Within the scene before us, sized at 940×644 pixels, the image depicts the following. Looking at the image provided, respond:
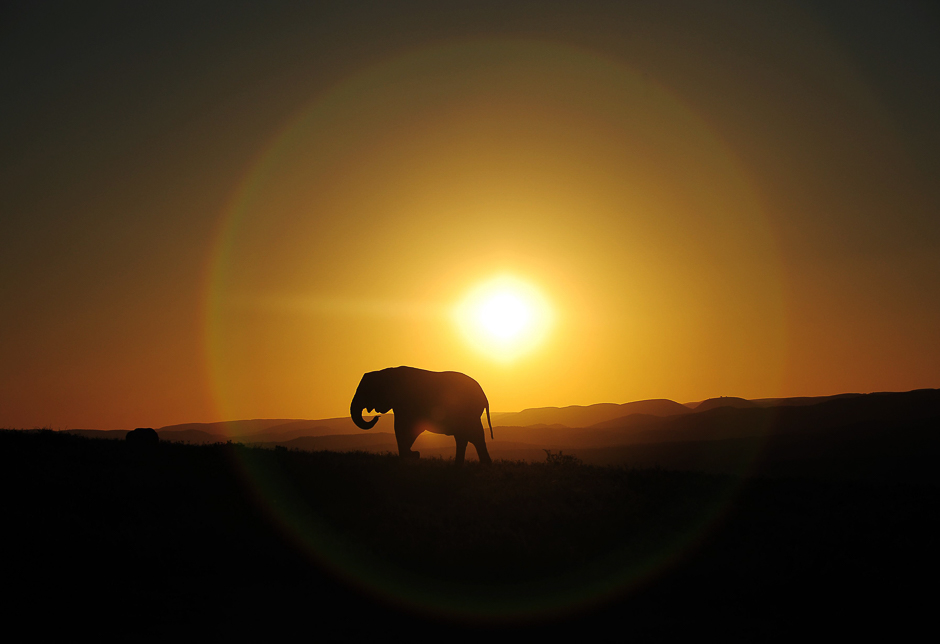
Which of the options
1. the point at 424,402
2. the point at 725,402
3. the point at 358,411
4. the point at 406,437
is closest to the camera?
the point at 406,437

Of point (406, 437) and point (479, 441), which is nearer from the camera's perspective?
point (406, 437)

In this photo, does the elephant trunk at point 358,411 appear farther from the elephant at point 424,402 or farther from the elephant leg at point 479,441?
the elephant leg at point 479,441

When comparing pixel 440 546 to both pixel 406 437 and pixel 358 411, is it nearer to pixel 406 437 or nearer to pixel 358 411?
Answer: pixel 406 437

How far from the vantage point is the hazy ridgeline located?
25.8 ft

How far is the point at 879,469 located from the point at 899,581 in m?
30.0

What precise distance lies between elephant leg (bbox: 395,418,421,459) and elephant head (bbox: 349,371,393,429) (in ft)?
2.48

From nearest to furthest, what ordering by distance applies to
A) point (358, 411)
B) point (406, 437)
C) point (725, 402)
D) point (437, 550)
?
1. point (437, 550)
2. point (406, 437)
3. point (358, 411)
4. point (725, 402)

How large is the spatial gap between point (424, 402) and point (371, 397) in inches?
67.2

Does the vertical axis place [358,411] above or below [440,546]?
above

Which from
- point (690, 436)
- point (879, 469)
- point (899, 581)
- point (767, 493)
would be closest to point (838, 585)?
point (899, 581)

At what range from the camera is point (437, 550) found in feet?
32.0

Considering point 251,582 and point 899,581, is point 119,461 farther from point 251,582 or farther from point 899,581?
point 899,581

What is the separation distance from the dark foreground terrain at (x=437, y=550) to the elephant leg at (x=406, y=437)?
1897mm

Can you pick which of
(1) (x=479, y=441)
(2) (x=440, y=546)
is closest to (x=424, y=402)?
(1) (x=479, y=441)
